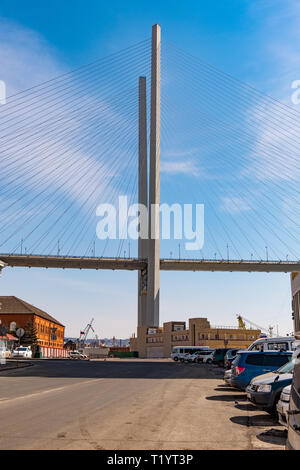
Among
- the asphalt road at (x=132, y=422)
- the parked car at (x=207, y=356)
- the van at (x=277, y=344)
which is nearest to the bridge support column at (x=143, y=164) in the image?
the parked car at (x=207, y=356)

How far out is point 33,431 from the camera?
27.2ft

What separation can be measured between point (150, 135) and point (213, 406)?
2003 inches

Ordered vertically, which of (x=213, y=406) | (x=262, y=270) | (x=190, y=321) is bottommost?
(x=213, y=406)

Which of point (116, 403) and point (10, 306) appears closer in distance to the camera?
point (116, 403)

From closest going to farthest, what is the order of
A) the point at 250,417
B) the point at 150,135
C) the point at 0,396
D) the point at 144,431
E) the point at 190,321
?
the point at 144,431
the point at 250,417
the point at 0,396
the point at 150,135
the point at 190,321

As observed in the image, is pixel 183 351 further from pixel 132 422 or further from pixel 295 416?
pixel 295 416

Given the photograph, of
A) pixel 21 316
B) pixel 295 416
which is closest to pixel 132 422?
pixel 295 416

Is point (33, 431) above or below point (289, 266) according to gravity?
below

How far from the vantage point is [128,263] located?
8050cm

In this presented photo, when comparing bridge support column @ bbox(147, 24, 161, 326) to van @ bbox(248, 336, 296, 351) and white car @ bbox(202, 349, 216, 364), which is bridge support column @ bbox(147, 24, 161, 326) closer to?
white car @ bbox(202, 349, 216, 364)

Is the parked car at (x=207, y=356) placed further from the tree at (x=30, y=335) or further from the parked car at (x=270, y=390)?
the parked car at (x=270, y=390)
